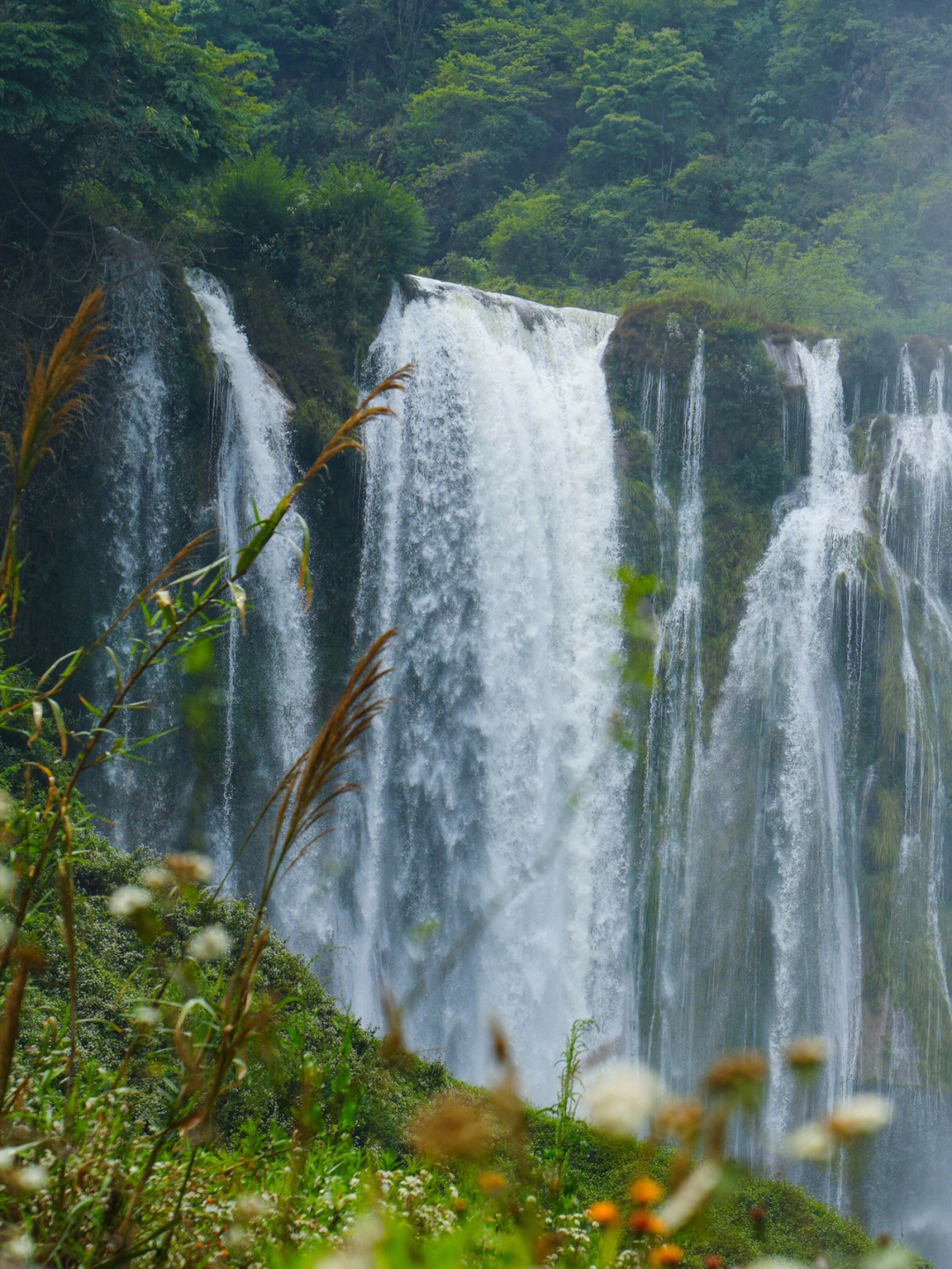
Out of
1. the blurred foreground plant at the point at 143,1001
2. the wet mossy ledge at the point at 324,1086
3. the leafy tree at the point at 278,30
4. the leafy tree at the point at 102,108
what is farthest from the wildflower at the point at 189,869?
the leafy tree at the point at 278,30

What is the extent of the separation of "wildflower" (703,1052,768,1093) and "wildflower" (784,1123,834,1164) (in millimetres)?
51

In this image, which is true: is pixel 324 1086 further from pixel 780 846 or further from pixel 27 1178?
pixel 780 846

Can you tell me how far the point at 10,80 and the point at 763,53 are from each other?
69.0 ft

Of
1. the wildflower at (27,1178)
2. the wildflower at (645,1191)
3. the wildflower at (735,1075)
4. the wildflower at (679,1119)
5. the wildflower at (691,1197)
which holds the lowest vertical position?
the wildflower at (27,1178)

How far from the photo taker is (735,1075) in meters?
0.90

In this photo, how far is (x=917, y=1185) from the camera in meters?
12.0

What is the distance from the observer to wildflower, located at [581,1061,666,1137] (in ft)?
2.93

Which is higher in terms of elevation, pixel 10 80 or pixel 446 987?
pixel 10 80

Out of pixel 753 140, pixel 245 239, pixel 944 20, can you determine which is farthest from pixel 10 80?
pixel 944 20

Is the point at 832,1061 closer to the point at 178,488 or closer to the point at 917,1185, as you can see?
the point at 917,1185

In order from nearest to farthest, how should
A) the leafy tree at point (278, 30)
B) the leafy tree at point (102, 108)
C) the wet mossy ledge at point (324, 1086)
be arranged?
the wet mossy ledge at point (324, 1086)
the leafy tree at point (102, 108)
the leafy tree at point (278, 30)

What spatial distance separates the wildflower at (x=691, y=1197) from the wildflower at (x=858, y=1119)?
0.33ft

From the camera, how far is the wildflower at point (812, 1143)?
863mm

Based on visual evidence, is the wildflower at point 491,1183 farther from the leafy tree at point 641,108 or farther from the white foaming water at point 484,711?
the leafy tree at point 641,108
